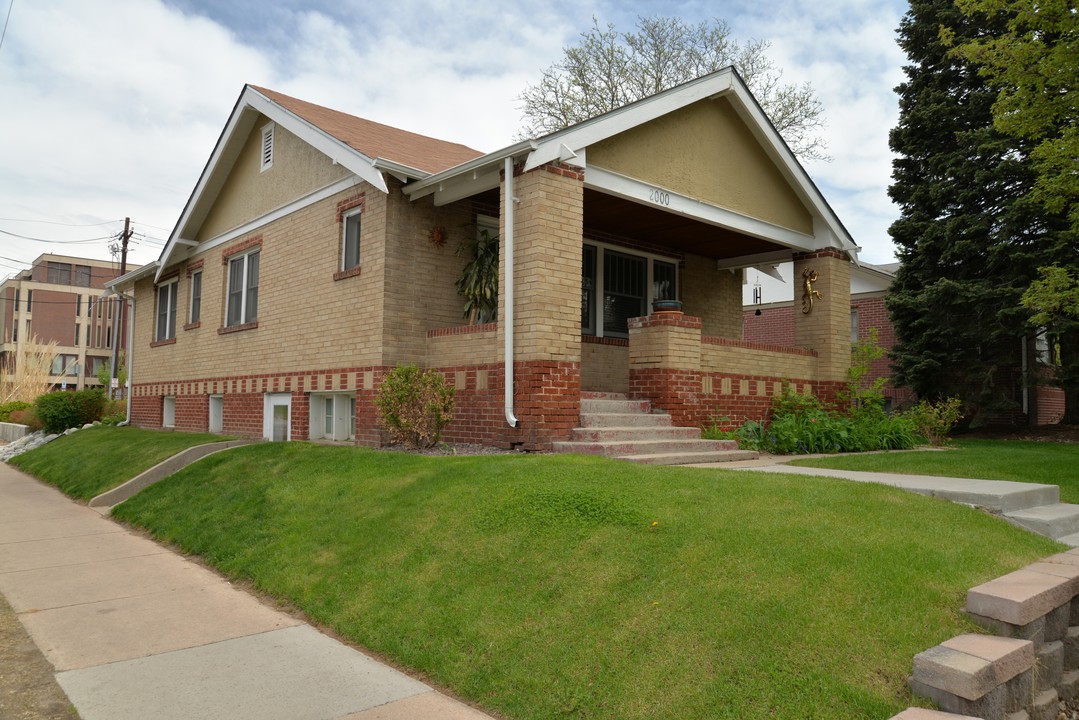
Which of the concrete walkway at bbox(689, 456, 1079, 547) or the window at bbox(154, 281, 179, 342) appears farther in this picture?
the window at bbox(154, 281, 179, 342)

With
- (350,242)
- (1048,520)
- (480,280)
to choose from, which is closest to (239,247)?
(350,242)

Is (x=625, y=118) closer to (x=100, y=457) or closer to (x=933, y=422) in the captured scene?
(x=933, y=422)

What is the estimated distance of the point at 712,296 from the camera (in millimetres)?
15484

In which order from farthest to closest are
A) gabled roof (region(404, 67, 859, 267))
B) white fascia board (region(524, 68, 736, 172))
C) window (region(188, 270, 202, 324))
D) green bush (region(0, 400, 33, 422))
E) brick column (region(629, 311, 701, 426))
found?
green bush (region(0, 400, 33, 422)), window (region(188, 270, 202, 324)), brick column (region(629, 311, 701, 426)), gabled roof (region(404, 67, 859, 267)), white fascia board (region(524, 68, 736, 172))

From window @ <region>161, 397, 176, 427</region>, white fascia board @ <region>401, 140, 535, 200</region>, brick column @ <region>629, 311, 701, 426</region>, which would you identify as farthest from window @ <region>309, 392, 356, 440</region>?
window @ <region>161, 397, 176, 427</region>

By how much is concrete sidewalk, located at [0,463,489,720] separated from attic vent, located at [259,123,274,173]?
28.9ft

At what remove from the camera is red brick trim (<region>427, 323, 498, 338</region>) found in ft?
32.7

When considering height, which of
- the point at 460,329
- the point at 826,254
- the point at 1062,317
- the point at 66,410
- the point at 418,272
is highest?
the point at 826,254

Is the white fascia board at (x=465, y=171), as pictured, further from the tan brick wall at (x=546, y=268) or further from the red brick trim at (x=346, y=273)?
the red brick trim at (x=346, y=273)

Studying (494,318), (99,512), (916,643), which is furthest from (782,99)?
(916,643)

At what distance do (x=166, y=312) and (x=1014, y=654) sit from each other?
1868 centimetres

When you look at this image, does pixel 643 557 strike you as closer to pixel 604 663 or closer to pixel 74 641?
pixel 604 663

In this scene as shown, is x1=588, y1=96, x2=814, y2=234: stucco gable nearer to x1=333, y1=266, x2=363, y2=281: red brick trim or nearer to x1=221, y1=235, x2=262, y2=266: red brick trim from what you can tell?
x1=333, y1=266, x2=363, y2=281: red brick trim

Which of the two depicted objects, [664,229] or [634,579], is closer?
[634,579]
